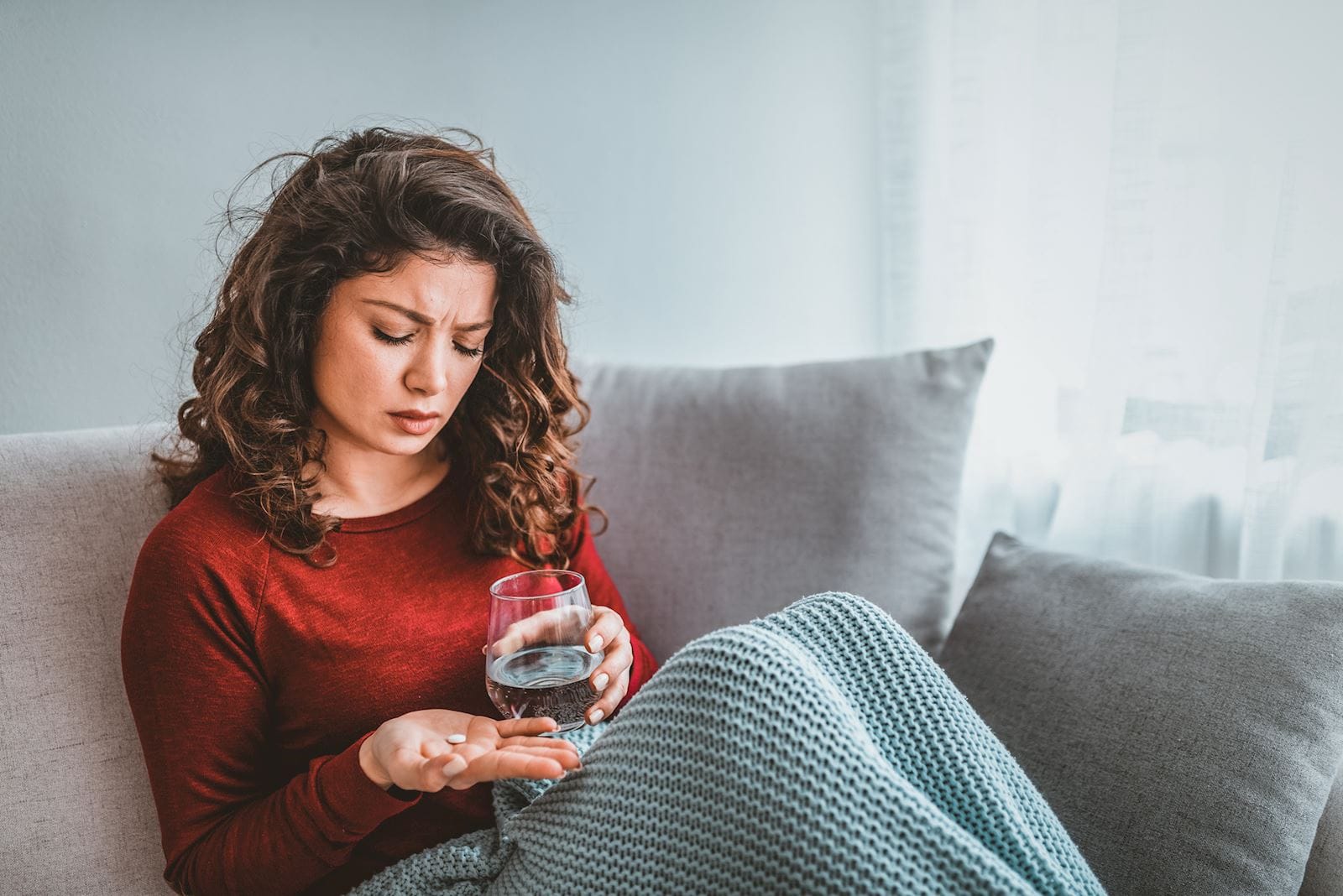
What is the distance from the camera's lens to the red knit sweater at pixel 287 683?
922 mm

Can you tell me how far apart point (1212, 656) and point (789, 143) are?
116cm

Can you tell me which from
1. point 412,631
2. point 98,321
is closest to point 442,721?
point 412,631

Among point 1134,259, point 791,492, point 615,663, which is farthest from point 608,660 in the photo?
point 1134,259

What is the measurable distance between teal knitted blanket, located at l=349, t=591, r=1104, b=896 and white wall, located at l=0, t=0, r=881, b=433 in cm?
77

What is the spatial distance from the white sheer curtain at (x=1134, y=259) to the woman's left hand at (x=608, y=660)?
0.90 metres

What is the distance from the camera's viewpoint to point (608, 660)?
36.0 inches

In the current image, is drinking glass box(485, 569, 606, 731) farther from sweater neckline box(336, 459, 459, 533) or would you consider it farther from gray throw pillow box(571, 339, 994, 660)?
gray throw pillow box(571, 339, 994, 660)

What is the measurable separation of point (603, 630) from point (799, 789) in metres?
0.24

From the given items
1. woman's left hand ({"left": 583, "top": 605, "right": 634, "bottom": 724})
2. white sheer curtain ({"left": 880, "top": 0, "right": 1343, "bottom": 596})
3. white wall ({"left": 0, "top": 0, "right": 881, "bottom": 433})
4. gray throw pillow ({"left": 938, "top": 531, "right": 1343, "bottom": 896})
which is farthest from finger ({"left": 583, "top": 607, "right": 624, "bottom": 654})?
white sheer curtain ({"left": 880, "top": 0, "right": 1343, "bottom": 596})

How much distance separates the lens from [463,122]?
5.16ft

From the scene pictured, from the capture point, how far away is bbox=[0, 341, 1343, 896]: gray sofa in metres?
0.92

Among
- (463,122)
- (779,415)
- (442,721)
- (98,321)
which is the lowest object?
(442,721)

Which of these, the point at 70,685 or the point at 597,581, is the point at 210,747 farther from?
the point at 597,581

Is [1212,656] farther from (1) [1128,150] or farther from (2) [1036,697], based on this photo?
(1) [1128,150]
